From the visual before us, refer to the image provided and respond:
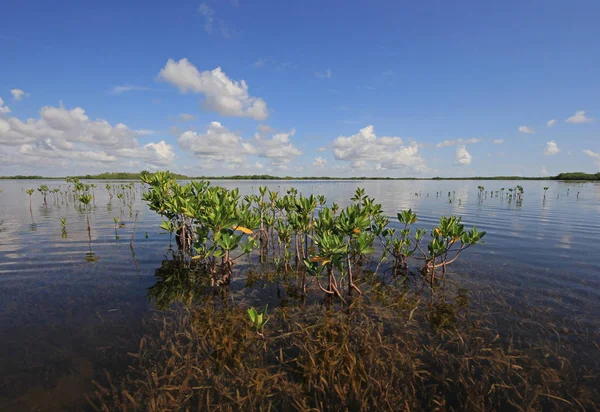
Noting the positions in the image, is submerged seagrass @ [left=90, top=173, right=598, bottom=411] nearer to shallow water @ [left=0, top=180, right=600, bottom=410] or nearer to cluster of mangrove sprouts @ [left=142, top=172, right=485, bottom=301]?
cluster of mangrove sprouts @ [left=142, top=172, right=485, bottom=301]

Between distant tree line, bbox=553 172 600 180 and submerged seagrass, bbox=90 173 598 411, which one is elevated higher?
distant tree line, bbox=553 172 600 180

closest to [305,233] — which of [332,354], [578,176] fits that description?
[332,354]

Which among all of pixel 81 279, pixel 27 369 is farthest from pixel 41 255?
pixel 27 369

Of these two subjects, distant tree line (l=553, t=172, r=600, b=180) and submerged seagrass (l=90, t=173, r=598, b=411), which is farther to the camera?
distant tree line (l=553, t=172, r=600, b=180)

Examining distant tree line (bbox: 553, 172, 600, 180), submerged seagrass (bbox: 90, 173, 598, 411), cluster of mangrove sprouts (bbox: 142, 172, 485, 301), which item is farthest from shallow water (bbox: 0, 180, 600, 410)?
distant tree line (bbox: 553, 172, 600, 180)

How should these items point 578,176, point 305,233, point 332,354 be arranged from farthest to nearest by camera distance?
point 578,176, point 305,233, point 332,354

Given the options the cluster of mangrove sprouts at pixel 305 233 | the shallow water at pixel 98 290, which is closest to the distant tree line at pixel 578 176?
the shallow water at pixel 98 290

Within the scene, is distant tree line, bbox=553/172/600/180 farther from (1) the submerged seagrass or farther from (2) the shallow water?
(1) the submerged seagrass

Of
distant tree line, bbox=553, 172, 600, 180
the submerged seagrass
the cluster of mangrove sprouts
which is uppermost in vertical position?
distant tree line, bbox=553, 172, 600, 180

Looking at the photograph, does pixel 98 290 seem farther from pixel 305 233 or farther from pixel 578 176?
pixel 578 176

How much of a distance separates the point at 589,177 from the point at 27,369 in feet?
496

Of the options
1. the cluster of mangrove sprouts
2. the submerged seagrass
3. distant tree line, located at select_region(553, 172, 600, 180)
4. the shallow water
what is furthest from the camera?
distant tree line, located at select_region(553, 172, 600, 180)

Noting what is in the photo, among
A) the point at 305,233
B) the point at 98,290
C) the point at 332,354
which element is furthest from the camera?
the point at 305,233

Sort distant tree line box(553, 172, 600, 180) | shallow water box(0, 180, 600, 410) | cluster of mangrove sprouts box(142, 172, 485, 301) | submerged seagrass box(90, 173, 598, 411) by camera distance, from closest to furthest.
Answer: submerged seagrass box(90, 173, 598, 411) → shallow water box(0, 180, 600, 410) → cluster of mangrove sprouts box(142, 172, 485, 301) → distant tree line box(553, 172, 600, 180)
